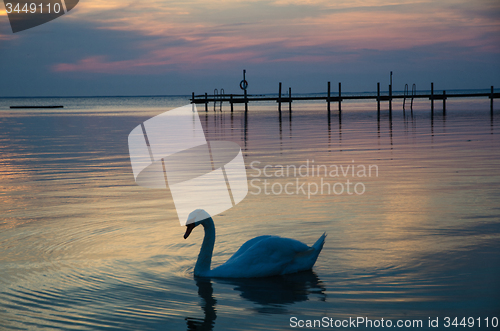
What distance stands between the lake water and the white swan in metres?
0.13

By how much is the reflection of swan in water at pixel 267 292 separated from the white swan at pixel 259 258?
0.08 meters

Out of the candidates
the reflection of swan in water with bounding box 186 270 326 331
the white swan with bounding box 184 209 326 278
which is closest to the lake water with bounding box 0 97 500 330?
the reflection of swan in water with bounding box 186 270 326 331

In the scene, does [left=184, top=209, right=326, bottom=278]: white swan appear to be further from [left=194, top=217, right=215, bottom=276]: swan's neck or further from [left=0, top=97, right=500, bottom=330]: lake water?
[left=0, top=97, right=500, bottom=330]: lake water

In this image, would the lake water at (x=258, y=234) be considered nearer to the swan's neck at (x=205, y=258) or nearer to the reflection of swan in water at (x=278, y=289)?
the reflection of swan in water at (x=278, y=289)

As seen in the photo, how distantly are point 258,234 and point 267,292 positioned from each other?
6.43ft

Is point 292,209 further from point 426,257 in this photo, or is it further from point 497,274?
point 497,274

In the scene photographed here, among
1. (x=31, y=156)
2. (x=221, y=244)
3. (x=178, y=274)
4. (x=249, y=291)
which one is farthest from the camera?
(x=31, y=156)

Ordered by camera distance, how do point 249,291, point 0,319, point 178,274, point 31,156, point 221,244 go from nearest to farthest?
point 0,319 → point 249,291 → point 178,274 → point 221,244 → point 31,156

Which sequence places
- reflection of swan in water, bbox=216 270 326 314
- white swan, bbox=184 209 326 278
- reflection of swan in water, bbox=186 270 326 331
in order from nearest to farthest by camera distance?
reflection of swan in water, bbox=186 270 326 331 < reflection of swan in water, bbox=216 270 326 314 < white swan, bbox=184 209 326 278

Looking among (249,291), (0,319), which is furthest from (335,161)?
(0,319)

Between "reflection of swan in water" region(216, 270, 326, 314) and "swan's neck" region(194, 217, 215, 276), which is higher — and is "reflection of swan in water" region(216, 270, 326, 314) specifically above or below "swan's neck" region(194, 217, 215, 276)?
below

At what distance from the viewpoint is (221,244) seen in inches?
280

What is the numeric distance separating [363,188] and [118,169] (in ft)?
22.0

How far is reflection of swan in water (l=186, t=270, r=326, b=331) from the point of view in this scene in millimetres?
4863
